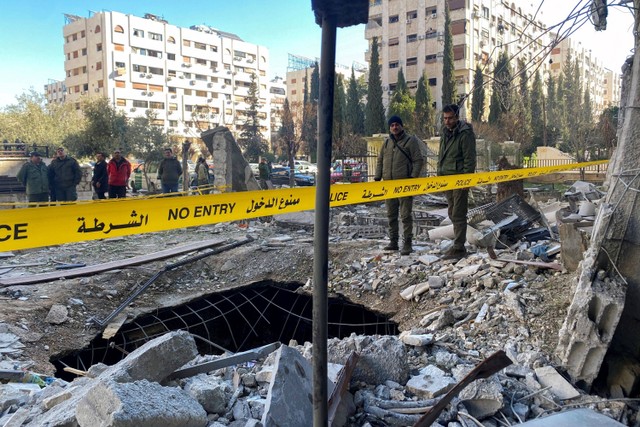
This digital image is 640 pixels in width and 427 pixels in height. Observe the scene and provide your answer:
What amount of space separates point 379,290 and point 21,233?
4839 millimetres

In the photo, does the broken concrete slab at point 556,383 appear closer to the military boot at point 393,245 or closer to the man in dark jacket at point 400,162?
the man in dark jacket at point 400,162

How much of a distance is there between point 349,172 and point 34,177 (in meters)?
10.6

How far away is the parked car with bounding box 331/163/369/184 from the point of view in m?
16.8

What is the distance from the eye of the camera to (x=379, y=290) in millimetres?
6688

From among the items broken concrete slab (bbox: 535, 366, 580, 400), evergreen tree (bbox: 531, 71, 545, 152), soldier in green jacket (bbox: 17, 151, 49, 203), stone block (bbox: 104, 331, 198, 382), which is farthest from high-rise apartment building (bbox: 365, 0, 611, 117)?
stone block (bbox: 104, 331, 198, 382)

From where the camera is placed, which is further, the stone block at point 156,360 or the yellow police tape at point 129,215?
the stone block at point 156,360

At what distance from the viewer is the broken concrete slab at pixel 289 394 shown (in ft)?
8.27

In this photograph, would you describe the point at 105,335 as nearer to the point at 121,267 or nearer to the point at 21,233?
the point at 121,267

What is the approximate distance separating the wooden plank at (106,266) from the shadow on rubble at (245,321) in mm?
1271

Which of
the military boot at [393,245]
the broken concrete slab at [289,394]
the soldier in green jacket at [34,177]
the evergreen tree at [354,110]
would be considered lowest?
the broken concrete slab at [289,394]

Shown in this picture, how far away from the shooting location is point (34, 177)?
1011 centimetres

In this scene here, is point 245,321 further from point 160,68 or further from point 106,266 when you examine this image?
point 160,68

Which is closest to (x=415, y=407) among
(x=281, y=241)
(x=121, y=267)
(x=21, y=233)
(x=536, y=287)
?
(x=21, y=233)

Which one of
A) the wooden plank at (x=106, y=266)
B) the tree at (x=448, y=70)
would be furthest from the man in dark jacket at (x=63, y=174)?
the tree at (x=448, y=70)
